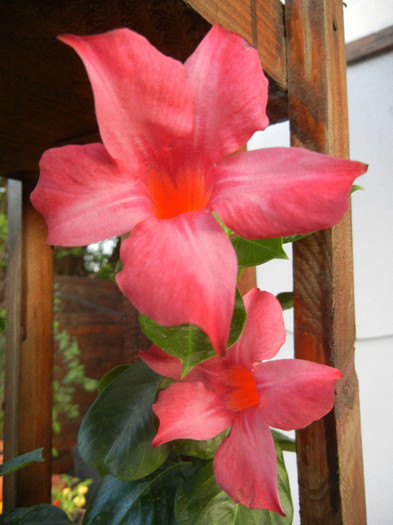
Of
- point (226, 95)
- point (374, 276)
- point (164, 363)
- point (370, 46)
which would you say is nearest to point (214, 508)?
point (164, 363)

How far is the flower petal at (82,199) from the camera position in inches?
11.1

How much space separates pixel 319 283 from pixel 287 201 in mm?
235

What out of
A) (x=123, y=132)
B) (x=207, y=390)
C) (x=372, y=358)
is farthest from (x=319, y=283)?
(x=372, y=358)

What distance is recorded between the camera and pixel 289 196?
290mm

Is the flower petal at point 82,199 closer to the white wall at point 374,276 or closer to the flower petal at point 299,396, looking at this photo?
the flower petal at point 299,396

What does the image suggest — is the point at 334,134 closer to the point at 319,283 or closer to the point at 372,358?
the point at 319,283

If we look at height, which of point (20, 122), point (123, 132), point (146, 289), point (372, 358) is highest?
point (20, 122)

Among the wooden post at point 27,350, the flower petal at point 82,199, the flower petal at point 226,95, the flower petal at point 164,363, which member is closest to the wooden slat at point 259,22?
the flower petal at point 226,95

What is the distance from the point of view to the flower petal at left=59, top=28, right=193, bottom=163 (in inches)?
11.0

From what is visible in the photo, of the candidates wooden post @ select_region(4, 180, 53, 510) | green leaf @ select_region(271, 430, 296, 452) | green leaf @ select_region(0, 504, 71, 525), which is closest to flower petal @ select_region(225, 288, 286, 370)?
green leaf @ select_region(271, 430, 296, 452)

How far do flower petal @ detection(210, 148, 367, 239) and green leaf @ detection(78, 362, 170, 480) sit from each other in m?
0.29

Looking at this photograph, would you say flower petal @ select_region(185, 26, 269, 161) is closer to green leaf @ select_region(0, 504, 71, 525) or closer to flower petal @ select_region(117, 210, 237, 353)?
flower petal @ select_region(117, 210, 237, 353)

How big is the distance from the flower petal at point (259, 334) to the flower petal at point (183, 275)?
17 centimetres

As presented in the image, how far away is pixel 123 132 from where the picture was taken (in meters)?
0.30
